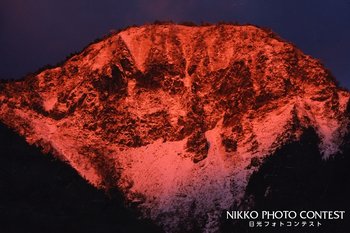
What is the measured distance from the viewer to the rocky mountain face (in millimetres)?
68500

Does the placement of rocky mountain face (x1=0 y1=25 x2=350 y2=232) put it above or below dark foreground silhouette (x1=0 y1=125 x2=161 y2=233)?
above

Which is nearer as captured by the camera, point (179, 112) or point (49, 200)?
point (49, 200)

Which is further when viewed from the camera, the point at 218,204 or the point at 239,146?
the point at 239,146

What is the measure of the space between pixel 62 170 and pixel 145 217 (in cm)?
901

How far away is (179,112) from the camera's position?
255 ft

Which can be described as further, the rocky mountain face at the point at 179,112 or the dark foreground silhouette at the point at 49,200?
the rocky mountain face at the point at 179,112

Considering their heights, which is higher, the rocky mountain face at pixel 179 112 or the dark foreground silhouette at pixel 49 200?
the rocky mountain face at pixel 179 112

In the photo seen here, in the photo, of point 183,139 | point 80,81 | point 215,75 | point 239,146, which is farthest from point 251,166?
point 80,81

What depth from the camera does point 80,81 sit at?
273 feet

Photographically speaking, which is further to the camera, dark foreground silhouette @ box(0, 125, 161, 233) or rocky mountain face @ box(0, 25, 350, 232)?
rocky mountain face @ box(0, 25, 350, 232)

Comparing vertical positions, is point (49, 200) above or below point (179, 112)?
below

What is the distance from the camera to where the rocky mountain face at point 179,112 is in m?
68.5

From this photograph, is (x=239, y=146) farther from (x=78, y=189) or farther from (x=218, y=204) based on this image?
(x=78, y=189)

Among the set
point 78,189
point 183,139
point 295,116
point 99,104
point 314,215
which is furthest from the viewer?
point 99,104
